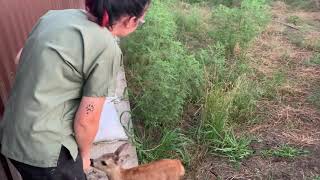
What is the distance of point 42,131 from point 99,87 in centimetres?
40

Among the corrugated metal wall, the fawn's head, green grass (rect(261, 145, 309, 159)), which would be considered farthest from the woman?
green grass (rect(261, 145, 309, 159))

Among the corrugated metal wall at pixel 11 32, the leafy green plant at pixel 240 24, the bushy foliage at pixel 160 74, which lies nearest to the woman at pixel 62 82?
the corrugated metal wall at pixel 11 32

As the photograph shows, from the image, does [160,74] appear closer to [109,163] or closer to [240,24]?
[109,163]

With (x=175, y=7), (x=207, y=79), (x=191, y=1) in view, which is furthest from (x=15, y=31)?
(x=191, y=1)

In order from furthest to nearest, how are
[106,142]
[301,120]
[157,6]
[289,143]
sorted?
[157,6]
[301,120]
[289,143]
[106,142]

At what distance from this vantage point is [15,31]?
13.2 feet

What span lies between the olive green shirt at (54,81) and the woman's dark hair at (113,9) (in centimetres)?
5

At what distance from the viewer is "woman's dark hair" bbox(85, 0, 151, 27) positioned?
2234 millimetres

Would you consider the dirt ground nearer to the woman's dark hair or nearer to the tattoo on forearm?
the tattoo on forearm

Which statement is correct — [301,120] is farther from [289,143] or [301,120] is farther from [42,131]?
[42,131]

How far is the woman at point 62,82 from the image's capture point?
2.26 m

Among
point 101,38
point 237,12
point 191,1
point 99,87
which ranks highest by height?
point 101,38

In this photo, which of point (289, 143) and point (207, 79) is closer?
point (289, 143)

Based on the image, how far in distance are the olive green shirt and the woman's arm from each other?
0.14 ft
